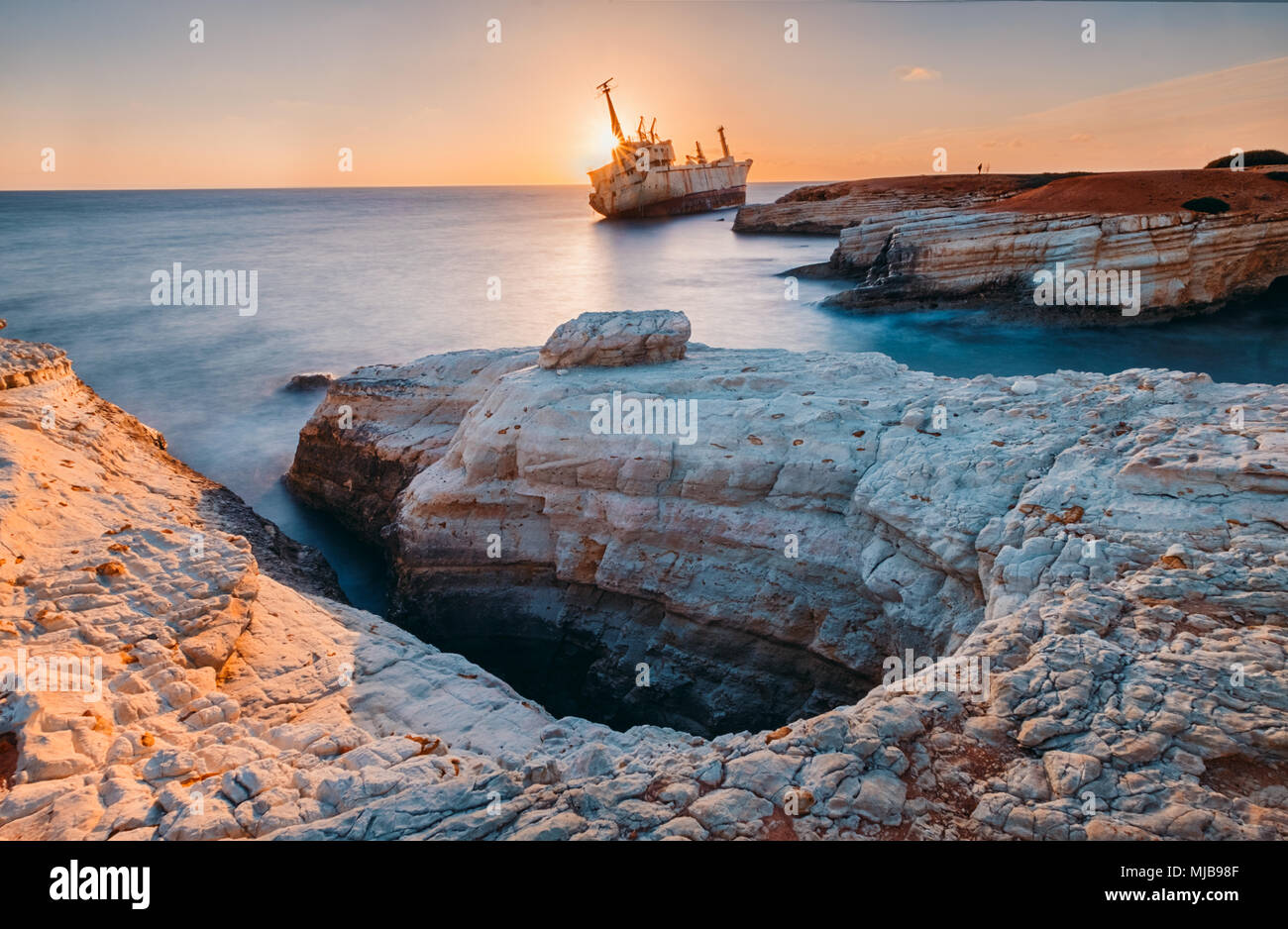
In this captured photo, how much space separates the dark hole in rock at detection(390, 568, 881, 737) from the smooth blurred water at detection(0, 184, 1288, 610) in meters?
2.36

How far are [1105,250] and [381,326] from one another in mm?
22932

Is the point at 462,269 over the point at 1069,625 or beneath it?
over

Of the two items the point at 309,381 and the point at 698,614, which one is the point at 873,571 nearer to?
the point at 698,614

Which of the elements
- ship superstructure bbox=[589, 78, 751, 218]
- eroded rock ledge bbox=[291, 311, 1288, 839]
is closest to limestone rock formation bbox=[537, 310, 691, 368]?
eroded rock ledge bbox=[291, 311, 1288, 839]

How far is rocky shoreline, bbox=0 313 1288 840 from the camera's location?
377cm

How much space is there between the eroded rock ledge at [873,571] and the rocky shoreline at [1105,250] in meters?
15.9

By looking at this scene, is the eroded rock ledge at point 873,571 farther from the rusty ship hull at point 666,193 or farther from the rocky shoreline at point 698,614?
the rusty ship hull at point 666,193

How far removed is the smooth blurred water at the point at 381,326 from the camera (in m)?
17.6

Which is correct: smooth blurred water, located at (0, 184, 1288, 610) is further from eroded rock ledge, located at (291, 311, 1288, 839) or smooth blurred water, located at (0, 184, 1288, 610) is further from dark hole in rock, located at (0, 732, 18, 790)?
dark hole in rock, located at (0, 732, 18, 790)

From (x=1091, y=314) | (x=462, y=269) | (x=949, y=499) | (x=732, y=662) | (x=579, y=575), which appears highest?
(x=462, y=269)

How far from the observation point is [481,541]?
9523 mm
